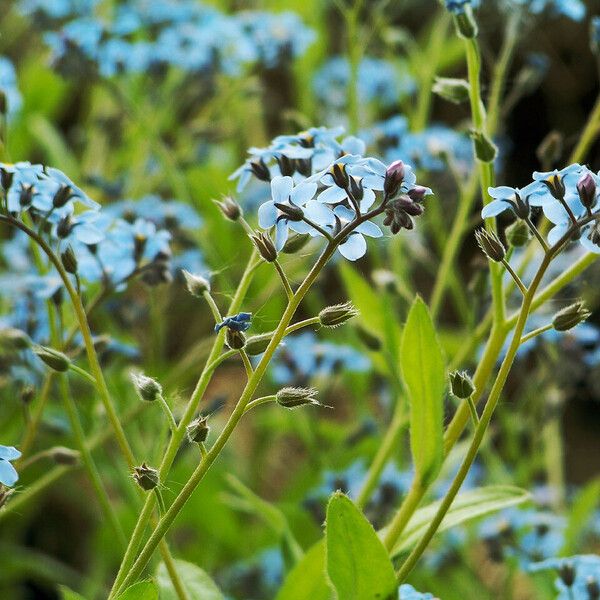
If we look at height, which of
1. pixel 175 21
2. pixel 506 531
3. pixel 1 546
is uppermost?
pixel 175 21

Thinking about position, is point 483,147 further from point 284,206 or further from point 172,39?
point 172,39

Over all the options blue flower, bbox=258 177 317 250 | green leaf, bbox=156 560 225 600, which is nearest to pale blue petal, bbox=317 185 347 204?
blue flower, bbox=258 177 317 250

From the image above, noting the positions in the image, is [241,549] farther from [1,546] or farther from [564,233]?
[564,233]

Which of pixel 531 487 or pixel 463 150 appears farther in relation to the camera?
pixel 463 150

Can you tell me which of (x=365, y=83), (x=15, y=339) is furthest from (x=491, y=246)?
(x=365, y=83)

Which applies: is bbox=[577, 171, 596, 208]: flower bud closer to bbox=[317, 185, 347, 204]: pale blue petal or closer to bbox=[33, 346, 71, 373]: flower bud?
bbox=[317, 185, 347, 204]: pale blue petal

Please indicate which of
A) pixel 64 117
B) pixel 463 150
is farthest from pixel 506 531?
pixel 64 117

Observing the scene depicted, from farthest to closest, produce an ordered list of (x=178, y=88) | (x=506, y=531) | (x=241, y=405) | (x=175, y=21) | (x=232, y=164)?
(x=232, y=164), (x=178, y=88), (x=175, y=21), (x=506, y=531), (x=241, y=405)
